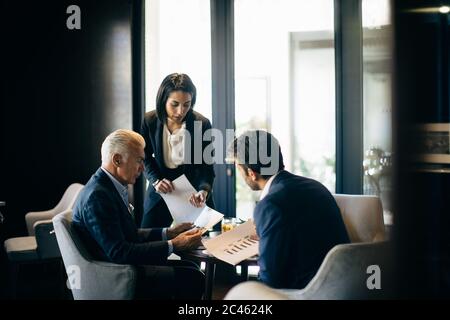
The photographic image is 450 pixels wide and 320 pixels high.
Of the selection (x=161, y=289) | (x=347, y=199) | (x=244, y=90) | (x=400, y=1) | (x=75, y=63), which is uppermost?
(x=75, y=63)

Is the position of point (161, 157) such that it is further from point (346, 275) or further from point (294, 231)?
point (346, 275)

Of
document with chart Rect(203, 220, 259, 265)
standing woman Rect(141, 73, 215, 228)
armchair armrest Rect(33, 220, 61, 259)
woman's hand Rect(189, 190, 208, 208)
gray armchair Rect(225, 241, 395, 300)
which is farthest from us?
armchair armrest Rect(33, 220, 61, 259)

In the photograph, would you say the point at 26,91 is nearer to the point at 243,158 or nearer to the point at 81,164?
the point at 81,164

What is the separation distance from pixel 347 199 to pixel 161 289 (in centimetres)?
127

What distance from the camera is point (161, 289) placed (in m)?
2.15

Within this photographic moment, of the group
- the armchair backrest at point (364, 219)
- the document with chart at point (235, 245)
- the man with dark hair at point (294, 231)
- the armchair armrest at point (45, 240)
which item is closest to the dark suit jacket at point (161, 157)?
the document with chart at point (235, 245)

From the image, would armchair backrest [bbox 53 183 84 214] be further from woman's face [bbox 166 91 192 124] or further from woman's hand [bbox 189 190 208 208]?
woman's hand [bbox 189 190 208 208]

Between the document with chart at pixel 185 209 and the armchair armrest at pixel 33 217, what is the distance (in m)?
1.82

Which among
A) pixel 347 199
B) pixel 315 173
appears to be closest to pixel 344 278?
pixel 347 199


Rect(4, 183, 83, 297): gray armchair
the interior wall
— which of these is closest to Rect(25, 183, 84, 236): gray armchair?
the interior wall

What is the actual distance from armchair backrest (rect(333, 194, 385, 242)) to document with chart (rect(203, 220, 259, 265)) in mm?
703

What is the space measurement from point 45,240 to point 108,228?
68.9 inches

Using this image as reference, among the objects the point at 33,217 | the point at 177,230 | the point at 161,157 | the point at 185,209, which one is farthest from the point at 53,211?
→ the point at 177,230

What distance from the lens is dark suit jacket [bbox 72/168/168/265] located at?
2.01 meters
